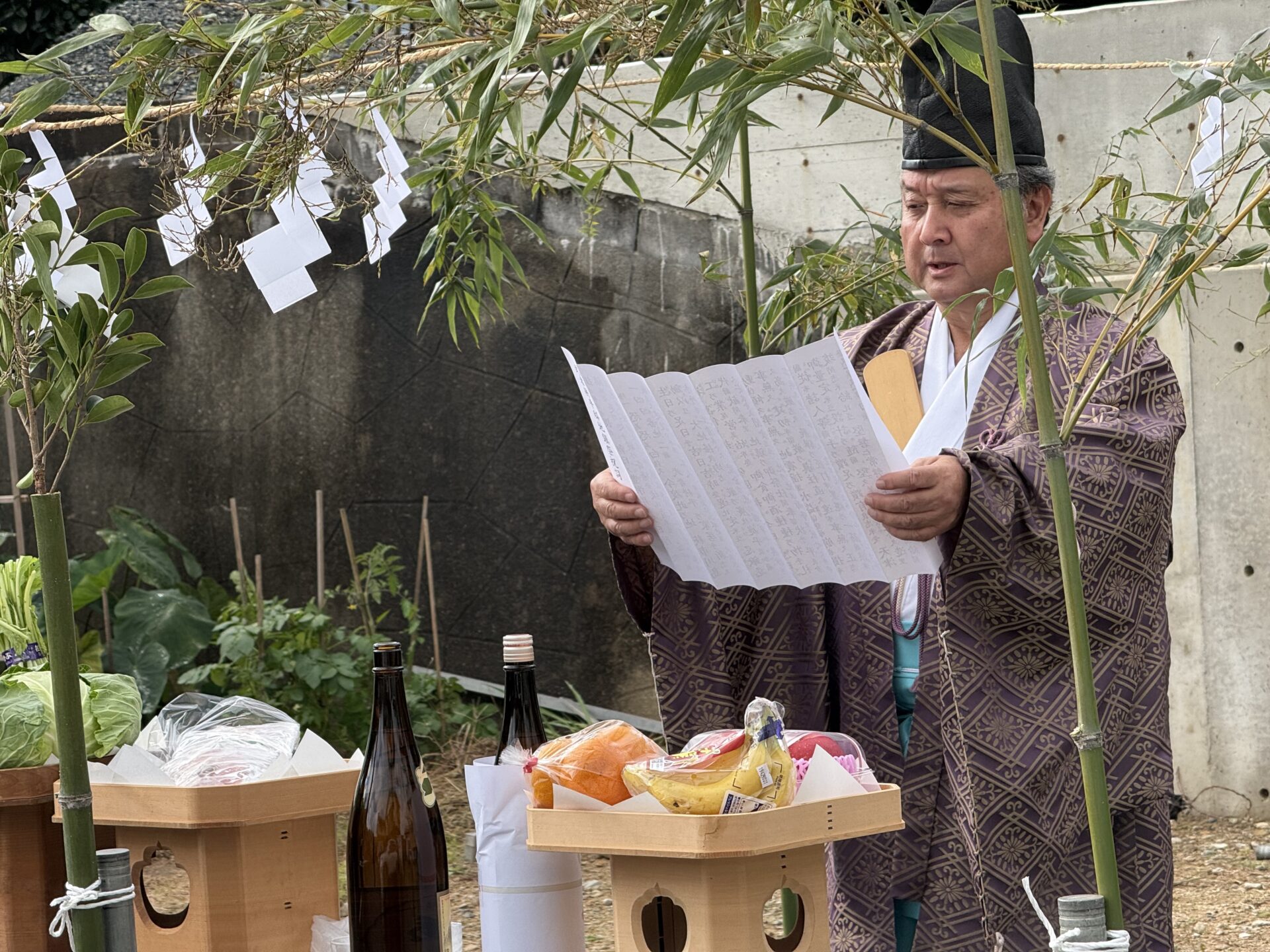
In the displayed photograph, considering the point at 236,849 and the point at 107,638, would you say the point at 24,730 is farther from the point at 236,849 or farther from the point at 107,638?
the point at 107,638

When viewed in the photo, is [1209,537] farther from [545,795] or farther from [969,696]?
[545,795]

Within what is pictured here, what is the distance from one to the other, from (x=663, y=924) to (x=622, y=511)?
435 millimetres

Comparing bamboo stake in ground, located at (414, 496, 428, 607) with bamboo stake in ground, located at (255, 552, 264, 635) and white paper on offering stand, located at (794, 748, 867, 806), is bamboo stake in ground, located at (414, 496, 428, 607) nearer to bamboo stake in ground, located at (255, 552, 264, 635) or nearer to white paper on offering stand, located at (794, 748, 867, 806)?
bamboo stake in ground, located at (255, 552, 264, 635)

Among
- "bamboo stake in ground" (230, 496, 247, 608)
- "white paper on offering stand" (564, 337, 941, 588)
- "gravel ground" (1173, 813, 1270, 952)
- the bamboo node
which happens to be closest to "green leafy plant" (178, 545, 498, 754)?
"bamboo stake in ground" (230, 496, 247, 608)

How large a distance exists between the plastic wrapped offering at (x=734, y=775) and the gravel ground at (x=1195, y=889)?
2.68 metres

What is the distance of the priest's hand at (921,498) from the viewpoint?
4.57 ft

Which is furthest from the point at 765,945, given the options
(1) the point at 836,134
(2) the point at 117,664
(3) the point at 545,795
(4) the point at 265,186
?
(2) the point at 117,664

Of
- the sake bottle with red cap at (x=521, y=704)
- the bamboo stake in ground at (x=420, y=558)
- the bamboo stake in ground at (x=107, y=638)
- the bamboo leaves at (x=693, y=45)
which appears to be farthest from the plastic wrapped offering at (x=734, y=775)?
the bamboo stake in ground at (x=107, y=638)

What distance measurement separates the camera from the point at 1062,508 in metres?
1.05

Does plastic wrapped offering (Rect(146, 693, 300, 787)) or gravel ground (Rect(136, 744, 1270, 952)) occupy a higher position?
plastic wrapped offering (Rect(146, 693, 300, 787))

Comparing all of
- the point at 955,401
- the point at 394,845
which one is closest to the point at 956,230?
the point at 955,401

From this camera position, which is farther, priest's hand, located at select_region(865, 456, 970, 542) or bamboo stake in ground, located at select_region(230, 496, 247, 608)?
bamboo stake in ground, located at select_region(230, 496, 247, 608)

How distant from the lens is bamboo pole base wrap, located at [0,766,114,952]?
1616mm

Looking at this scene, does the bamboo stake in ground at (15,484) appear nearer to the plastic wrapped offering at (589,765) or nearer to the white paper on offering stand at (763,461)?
the white paper on offering stand at (763,461)
